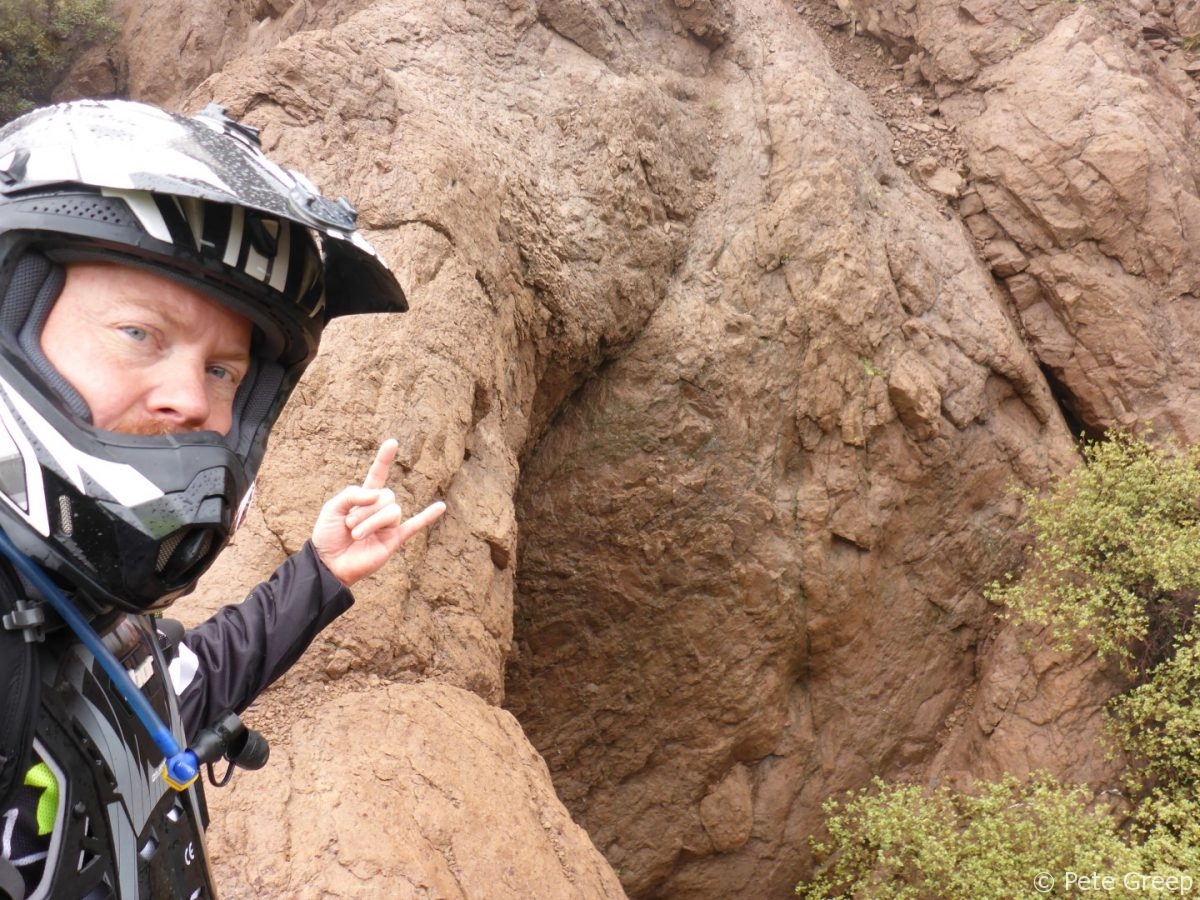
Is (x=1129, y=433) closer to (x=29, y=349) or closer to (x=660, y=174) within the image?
(x=660, y=174)

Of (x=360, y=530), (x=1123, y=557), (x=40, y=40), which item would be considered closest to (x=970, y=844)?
(x=1123, y=557)

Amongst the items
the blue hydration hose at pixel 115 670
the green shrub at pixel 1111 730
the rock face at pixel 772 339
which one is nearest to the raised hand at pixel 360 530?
the blue hydration hose at pixel 115 670

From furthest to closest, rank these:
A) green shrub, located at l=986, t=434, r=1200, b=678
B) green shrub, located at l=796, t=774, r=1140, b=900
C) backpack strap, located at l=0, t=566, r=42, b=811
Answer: green shrub, located at l=986, t=434, r=1200, b=678, green shrub, located at l=796, t=774, r=1140, b=900, backpack strap, located at l=0, t=566, r=42, b=811

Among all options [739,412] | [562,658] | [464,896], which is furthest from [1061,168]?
[464,896]

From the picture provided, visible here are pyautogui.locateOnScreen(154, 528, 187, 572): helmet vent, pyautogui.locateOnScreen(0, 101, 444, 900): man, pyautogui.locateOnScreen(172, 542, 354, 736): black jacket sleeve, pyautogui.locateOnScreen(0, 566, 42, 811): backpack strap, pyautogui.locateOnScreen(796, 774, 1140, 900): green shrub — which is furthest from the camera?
pyautogui.locateOnScreen(796, 774, 1140, 900): green shrub

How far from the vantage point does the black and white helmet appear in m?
1.40

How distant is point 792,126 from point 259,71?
401 cm

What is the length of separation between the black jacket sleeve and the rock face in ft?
7.96

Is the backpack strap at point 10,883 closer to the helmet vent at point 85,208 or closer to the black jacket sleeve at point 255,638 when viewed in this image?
the black jacket sleeve at point 255,638

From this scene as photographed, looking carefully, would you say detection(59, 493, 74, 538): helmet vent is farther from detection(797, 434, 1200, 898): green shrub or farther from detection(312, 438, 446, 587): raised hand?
detection(797, 434, 1200, 898): green shrub

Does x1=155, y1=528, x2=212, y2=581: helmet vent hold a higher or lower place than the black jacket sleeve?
higher

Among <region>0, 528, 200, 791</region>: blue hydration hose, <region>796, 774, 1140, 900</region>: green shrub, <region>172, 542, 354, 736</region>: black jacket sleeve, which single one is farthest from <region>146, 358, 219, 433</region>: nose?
<region>796, 774, 1140, 900</region>: green shrub

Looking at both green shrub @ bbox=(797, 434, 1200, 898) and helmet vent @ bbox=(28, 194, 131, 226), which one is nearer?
helmet vent @ bbox=(28, 194, 131, 226)

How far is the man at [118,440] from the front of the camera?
54.1 inches
